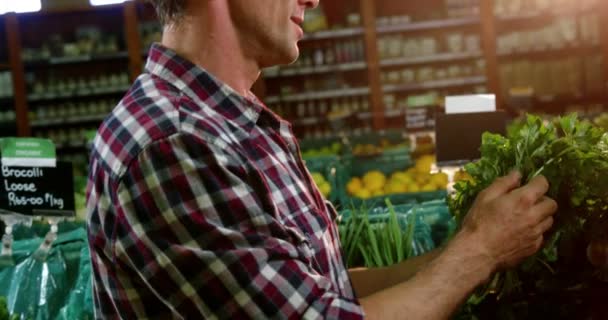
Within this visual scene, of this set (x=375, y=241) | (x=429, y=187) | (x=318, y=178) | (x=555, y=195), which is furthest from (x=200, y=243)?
(x=318, y=178)

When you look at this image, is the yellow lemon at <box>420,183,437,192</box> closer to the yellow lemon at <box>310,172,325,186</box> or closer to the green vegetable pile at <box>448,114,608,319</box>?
the yellow lemon at <box>310,172,325,186</box>

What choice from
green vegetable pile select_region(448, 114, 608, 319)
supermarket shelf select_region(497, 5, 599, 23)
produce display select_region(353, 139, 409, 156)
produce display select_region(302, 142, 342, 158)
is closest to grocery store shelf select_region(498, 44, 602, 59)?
supermarket shelf select_region(497, 5, 599, 23)

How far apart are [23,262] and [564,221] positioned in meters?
1.59

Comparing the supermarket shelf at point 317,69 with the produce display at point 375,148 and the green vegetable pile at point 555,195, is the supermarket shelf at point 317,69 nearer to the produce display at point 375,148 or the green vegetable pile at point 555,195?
the produce display at point 375,148

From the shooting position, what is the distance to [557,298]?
4.99 ft

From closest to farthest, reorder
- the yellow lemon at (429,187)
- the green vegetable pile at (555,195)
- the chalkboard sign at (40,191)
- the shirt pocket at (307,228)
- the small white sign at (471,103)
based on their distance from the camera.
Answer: the shirt pocket at (307,228) < the green vegetable pile at (555,195) < the chalkboard sign at (40,191) < the small white sign at (471,103) < the yellow lemon at (429,187)

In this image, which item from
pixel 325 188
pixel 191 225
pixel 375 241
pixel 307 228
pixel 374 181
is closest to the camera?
pixel 191 225

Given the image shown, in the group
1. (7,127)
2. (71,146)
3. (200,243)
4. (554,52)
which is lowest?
Answer: (71,146)

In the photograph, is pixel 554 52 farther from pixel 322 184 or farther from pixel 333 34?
pixel 322 184

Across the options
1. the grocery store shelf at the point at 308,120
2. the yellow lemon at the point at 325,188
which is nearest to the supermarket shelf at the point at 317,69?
the grocery store shelf at the point at 308,120

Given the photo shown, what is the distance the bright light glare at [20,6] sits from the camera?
21.8 ft

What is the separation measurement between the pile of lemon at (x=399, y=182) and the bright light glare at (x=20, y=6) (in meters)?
4.18

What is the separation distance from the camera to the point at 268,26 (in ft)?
3.78

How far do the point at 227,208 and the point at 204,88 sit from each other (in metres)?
0.23
